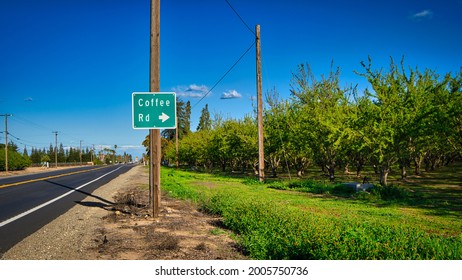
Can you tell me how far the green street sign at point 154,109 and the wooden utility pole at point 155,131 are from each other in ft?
1.53

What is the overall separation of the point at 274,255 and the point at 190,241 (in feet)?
6.26

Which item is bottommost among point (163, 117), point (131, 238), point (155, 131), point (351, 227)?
point (131, 238)

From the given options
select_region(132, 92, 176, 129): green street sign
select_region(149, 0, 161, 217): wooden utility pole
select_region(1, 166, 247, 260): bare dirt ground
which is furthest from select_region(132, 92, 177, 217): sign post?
select_region(1, 166, 247, 260): bare dirt ground

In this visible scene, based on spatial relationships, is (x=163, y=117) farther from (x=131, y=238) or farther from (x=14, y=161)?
(x=14, y=161)

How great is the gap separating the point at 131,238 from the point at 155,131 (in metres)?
3.27

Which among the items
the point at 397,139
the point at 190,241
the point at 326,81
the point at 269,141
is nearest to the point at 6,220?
the point at 190,241

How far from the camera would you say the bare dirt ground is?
5.89 metres

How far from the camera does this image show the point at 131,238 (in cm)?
691

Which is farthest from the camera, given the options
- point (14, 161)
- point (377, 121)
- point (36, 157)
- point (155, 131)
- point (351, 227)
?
point (36, 157)

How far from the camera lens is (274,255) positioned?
5473 millimetres

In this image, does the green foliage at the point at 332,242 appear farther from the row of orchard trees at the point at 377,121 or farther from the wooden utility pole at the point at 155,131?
the row of orchard trees at the point at 377,121

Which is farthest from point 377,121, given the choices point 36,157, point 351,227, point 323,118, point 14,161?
point 36,157

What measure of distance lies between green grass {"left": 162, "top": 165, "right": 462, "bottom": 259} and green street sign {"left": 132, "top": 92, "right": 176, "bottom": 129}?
2.78 metres
